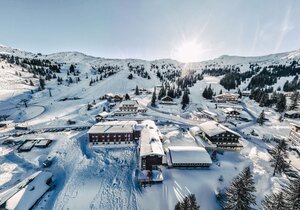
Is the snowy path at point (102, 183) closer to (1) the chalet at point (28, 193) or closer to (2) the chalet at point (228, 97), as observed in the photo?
(1) the chalet at point (28, 193)

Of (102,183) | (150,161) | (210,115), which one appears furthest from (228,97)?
(102,183)

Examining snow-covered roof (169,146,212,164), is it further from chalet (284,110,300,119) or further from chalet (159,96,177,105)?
chalet (284,110,300,119)

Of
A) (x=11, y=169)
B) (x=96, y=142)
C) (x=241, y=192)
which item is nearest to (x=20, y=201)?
(x=11, y=169)

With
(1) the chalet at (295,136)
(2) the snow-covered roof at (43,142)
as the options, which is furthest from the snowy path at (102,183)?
(1) the chalet at (295,136)

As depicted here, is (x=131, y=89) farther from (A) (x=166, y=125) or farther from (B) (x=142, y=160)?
(B) (x=142, y=160)

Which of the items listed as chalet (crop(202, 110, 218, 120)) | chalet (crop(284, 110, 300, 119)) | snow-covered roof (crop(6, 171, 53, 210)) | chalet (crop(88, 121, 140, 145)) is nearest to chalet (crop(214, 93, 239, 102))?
chalet (crop(284, 110, 300, 119))

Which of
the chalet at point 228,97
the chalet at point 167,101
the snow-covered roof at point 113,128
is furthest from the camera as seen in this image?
the chalet at point 228,97

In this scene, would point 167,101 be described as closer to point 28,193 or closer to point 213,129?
point 213,129
